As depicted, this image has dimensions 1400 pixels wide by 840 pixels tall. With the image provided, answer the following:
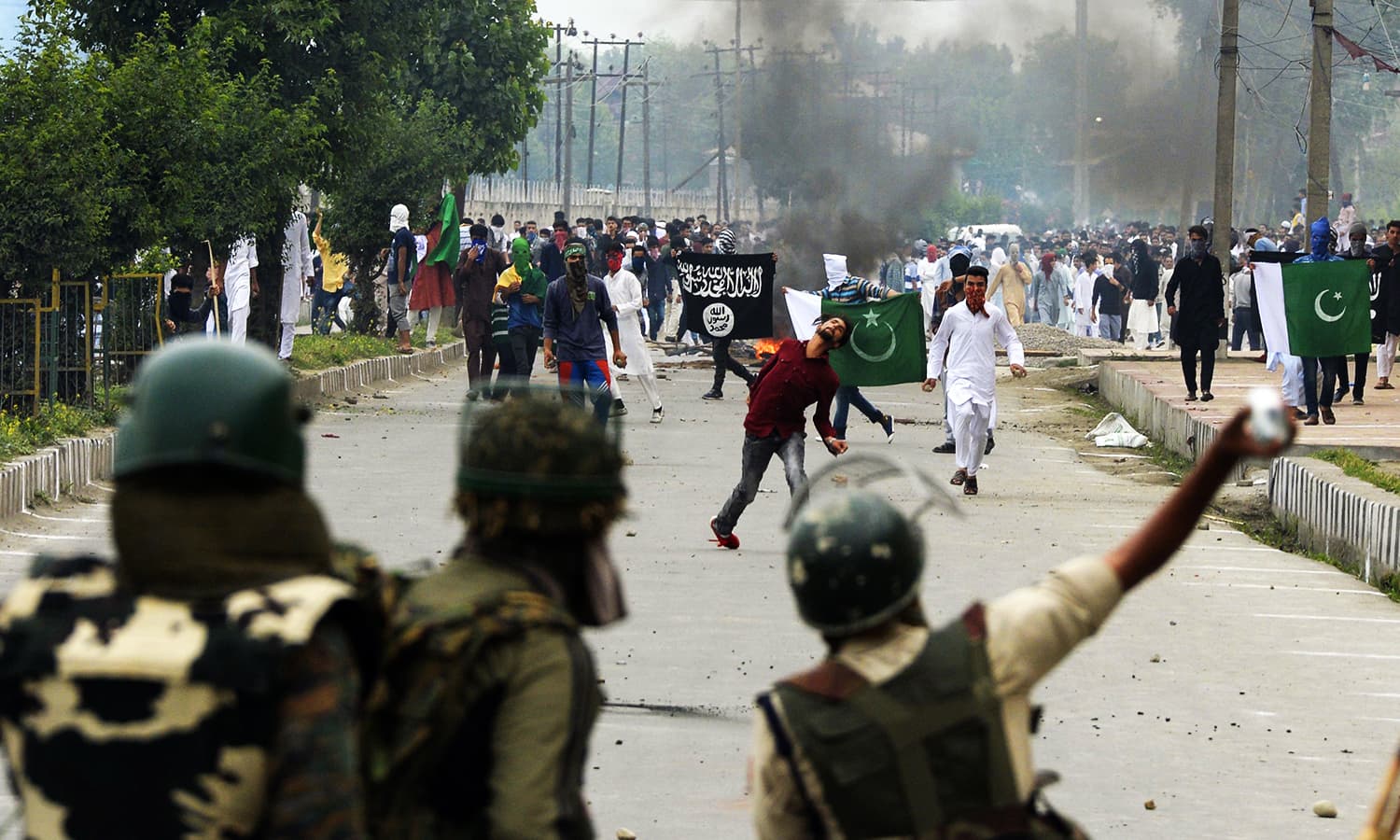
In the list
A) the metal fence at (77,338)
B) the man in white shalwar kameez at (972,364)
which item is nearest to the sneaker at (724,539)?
the man in white shalwar kameez at (972,364)

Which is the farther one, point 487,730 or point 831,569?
point 831,569

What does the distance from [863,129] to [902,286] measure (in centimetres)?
1143

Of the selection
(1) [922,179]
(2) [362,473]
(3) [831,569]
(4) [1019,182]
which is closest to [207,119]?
(2) [362,473]

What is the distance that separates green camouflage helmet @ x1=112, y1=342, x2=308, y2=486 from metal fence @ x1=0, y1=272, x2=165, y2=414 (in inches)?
498

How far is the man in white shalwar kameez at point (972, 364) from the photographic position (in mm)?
15062

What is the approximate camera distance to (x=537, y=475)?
274cm

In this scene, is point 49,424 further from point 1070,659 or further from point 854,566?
point 854,566

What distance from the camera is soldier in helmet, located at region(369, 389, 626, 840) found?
2.55 meters

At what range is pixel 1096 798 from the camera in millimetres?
6629

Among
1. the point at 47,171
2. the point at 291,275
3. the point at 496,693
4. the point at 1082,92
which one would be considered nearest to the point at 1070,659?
the point at 496,693

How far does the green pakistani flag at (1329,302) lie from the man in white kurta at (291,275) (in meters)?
10.6

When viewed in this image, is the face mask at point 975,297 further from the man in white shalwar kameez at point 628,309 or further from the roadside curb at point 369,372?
the roadside curb at point 369,372

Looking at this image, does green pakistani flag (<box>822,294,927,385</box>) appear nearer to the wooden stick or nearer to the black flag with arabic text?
the black flag with arabic text

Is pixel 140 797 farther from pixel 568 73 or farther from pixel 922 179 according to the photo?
pixel 568 73
